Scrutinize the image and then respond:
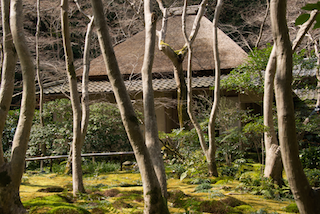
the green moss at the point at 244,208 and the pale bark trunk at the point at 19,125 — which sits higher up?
the pale bark trunk at the point at 19,125

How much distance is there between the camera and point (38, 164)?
9.30 m

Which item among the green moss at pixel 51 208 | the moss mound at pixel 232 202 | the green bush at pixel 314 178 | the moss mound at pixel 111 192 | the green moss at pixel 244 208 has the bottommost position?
the moss mound at pixel 111 192

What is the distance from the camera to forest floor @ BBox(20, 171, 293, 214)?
3979mm

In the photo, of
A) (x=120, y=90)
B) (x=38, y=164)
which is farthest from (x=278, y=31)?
(x=38, y=164)

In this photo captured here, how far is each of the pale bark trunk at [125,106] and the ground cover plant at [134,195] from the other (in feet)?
2.81

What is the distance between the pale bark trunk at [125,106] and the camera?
2.88 metres

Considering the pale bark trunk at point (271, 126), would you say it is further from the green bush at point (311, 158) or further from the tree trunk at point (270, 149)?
the green bush at point (311, 158)

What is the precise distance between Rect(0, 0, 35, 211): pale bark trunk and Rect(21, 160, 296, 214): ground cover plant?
17.2 inches

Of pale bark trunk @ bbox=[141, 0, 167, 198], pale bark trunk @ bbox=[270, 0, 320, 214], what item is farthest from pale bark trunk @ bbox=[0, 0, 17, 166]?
pale bark trunk @ bbox=[270, 0, 320, 214]

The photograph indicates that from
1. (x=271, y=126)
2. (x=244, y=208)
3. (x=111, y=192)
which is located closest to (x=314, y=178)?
(x=271, y=126)

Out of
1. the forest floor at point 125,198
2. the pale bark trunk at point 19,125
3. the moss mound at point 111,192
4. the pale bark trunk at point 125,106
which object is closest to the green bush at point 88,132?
the forest floor at point 125,198

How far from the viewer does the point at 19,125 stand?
3.49 meters

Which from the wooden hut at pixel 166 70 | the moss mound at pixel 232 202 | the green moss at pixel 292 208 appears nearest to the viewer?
the green moss at pixel 292 208

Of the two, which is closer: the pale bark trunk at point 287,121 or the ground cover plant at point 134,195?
the pale bark trunk at point 287,121
